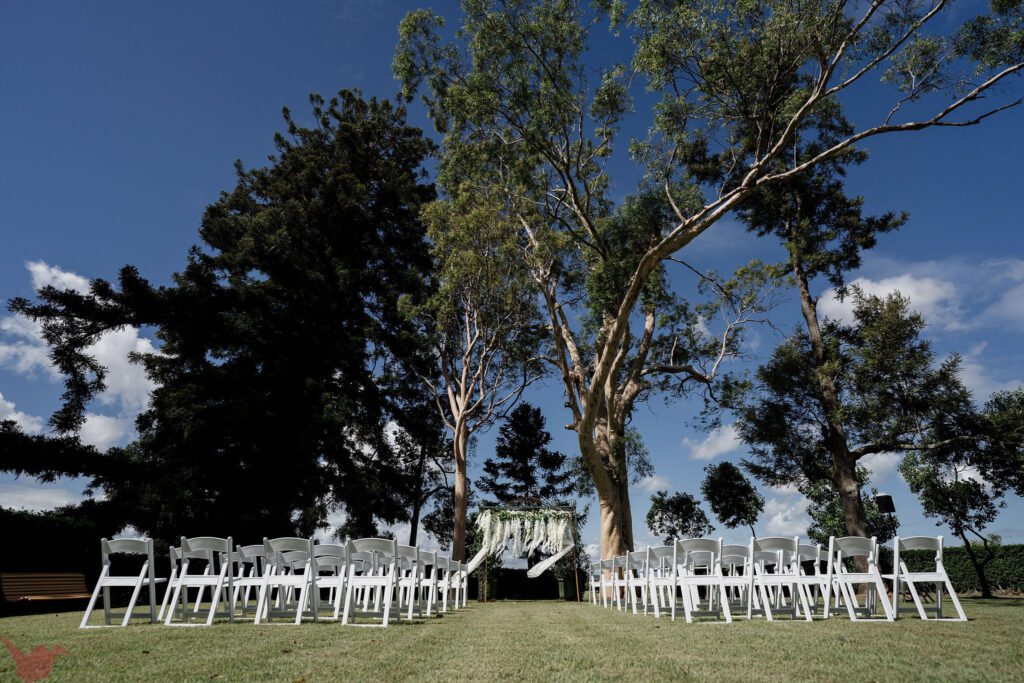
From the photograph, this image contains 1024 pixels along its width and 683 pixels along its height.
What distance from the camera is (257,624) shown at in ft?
21.2

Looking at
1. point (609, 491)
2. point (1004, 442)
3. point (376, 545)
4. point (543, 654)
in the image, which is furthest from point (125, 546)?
point (1004, 442)

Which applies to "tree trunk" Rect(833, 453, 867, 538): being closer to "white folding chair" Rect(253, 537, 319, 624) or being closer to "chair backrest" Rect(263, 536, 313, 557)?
"white folding chair" Rect(253, 537, 319, 624)

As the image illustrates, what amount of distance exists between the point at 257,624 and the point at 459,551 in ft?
35.7

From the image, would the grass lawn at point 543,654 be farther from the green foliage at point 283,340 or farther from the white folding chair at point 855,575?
the green foliage at point 283,340

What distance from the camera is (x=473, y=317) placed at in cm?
1903

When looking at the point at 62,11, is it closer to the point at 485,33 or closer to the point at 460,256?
the point at 485,33

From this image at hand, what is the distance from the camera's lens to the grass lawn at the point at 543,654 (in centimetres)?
307

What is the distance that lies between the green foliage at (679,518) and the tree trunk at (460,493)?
7.69 metres

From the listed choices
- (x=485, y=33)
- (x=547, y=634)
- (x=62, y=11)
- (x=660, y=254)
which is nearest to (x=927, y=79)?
(x=660, y=254)

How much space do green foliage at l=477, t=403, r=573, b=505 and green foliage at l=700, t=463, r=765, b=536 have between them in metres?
12.2

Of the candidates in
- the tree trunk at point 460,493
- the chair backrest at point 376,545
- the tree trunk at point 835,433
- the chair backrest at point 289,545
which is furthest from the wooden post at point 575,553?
Answer: the chair backrest at point 289,545

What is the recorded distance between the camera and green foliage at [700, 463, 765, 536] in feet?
64.7

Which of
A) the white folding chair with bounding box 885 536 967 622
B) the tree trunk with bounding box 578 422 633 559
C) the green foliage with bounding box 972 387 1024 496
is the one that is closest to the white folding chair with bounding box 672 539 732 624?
the white folding chair with bounding box 885 536 967 622

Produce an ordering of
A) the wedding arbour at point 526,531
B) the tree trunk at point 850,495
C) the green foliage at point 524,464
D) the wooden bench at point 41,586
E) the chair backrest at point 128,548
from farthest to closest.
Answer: the green foliage at point 524,464 → the wedding arbour at point 526,531 → the tree trunk at point 850,495 → the wooden bench at point 41,586 → the chair backrest at point 128,548
